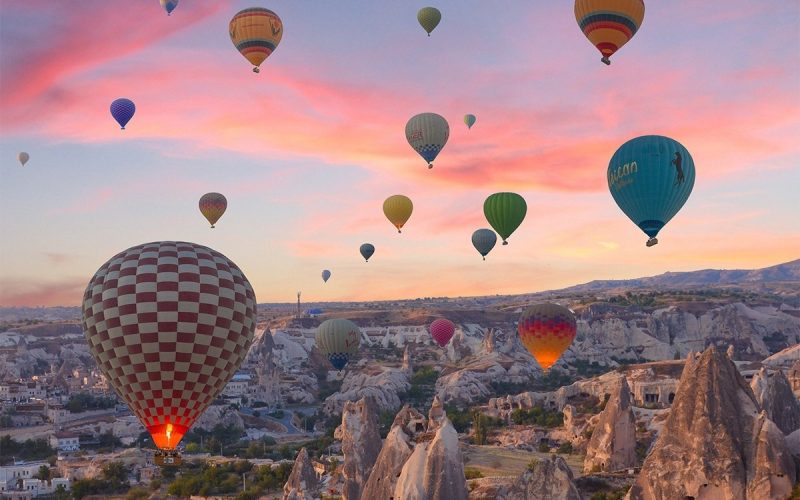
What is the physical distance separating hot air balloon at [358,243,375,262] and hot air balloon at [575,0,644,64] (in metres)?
56.1

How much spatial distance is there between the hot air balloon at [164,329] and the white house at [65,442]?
2743 inches

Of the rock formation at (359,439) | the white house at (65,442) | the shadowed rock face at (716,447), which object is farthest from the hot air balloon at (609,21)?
the white house at (65,442)

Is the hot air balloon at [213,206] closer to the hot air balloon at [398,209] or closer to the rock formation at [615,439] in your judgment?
the hot air balloon at [398,209]

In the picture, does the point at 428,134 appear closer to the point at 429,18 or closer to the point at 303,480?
the point at 429,18

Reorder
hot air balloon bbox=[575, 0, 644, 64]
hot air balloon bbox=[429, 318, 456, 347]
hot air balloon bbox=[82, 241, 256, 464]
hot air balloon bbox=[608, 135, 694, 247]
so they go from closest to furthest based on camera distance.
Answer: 1. hot air balloon bbox=[82, 241, 256, 464]
2. hot air balloon bbox=[608, 135, 694, 247]
3. hot air balloon bbox=[575, 0, 644, 64]
4. hot air balloon bbox=[429, 318, 456, 347]

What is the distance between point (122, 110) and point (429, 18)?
24.4m

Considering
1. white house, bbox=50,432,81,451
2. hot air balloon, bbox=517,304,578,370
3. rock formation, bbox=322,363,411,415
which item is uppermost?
hot air balloon, bbox=517,304,578,370

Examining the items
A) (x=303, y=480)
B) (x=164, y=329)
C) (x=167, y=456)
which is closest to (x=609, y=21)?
(x=164, y=329)

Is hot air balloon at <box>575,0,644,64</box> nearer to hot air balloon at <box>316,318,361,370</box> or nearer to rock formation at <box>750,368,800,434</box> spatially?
rock formation at <box>750,368,800,434</box>

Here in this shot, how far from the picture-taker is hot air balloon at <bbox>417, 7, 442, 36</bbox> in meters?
68.7

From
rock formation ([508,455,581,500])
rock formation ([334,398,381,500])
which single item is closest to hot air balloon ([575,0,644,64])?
rock formation ([334,398,381,500])

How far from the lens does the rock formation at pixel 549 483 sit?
1159 inches

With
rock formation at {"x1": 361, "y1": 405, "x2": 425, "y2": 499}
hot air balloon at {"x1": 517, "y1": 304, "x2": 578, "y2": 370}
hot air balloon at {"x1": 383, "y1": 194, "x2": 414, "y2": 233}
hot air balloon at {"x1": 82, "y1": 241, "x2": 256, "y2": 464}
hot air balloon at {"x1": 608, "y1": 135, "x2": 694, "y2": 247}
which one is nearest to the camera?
hot air balloon at {"x1": 82, "y1": 241, "x2": 256, "y2": 464}

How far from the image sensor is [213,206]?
265ft
